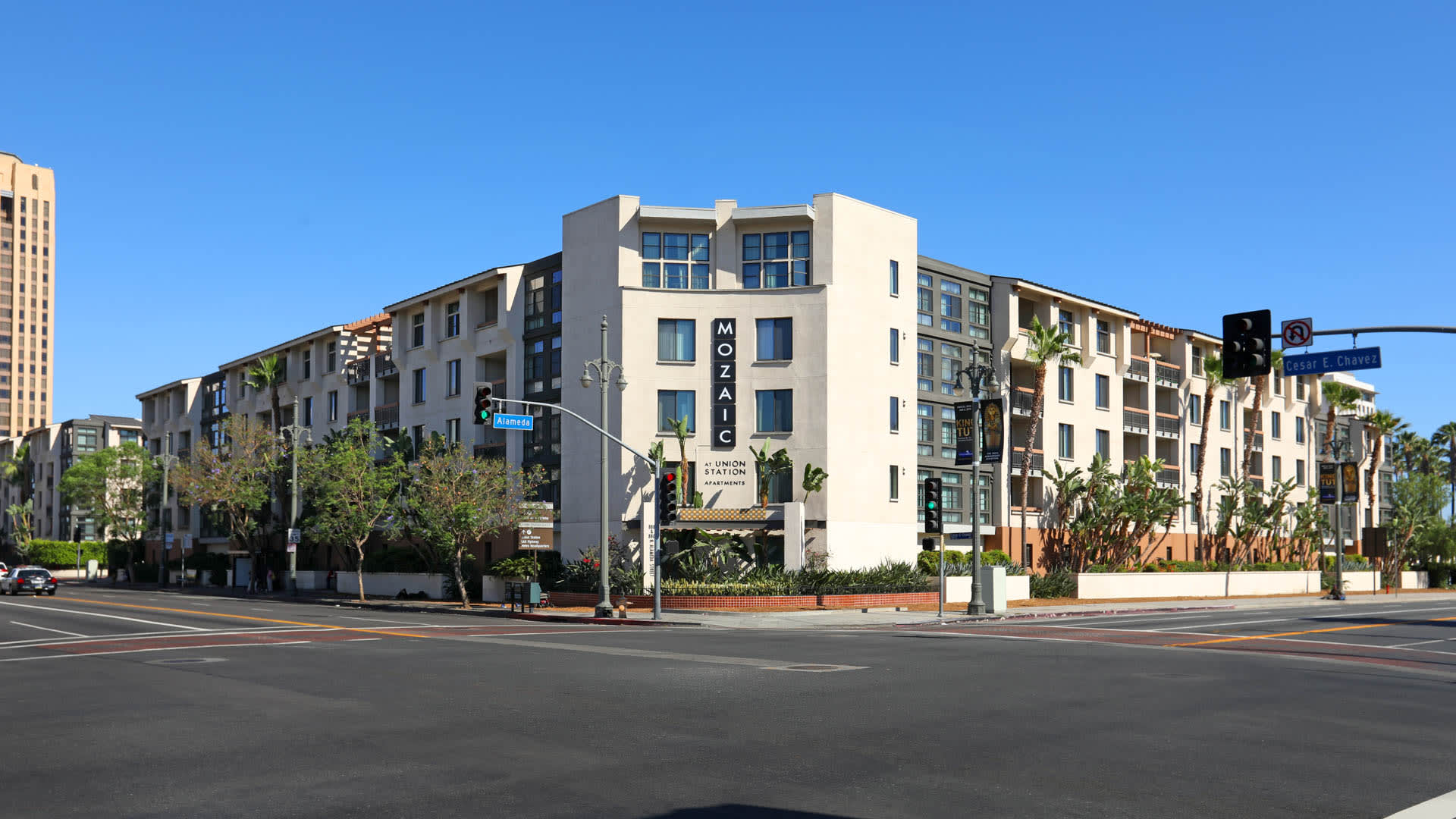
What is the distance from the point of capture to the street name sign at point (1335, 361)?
20.6 m

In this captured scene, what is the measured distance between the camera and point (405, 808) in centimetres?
878

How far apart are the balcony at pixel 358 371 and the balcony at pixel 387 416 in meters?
3.02

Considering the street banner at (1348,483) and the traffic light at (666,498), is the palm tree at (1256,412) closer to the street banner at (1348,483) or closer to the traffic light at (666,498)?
the street banner at (1348,483)

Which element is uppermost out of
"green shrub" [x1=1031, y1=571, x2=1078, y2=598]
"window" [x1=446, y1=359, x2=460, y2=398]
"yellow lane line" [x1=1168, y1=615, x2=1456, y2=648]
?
Answer: "window" [x1=446, y1=359, x2=460, y2=398]

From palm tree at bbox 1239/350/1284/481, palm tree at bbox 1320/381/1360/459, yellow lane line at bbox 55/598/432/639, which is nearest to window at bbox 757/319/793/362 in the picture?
yellow lane line at bbox 55/598/432/639

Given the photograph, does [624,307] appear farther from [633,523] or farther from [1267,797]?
[1267,797]

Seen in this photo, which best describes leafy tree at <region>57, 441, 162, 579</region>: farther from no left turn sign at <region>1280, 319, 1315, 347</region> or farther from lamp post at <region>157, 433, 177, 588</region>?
no left turn sign at <region>1280, 319, 1315, 347</region>

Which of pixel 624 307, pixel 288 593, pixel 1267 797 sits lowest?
pixel 288 593

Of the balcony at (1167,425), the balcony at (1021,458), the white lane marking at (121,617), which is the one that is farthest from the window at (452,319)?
the balcony at (1167,425)

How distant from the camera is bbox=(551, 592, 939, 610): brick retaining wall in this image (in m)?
42.3

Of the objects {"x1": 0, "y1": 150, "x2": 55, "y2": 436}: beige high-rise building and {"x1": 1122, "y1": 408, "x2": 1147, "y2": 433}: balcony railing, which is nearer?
{"x1": 1122, "y1": 408, "x2": 1147, "y2": 433}: balcony railing

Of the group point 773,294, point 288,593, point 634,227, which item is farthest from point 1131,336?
point 288,593

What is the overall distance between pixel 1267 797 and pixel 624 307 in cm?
4158

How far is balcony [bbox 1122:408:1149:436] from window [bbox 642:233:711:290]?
28310 millimetres
